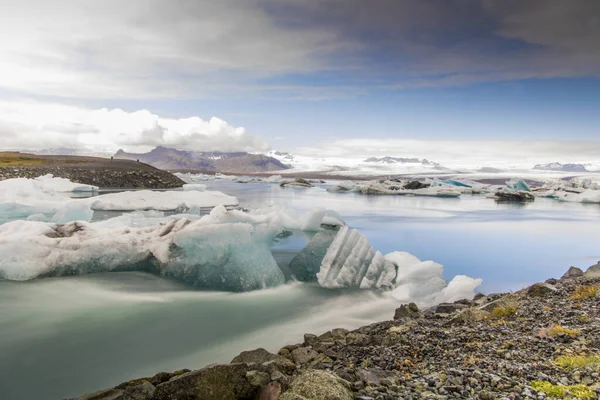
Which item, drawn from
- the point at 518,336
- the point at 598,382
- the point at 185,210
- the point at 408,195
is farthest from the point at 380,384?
the point at 408,195

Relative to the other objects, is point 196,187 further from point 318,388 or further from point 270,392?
point 318,388

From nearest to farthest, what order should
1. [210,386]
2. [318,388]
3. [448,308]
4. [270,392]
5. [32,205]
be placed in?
[318,388] → [270,392] → [210,386] → [448,308] → [32,205]

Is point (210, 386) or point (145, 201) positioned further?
point (145, 201)

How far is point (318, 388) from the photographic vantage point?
3.06m

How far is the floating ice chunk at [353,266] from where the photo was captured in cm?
833

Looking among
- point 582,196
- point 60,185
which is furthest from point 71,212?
point 582,196

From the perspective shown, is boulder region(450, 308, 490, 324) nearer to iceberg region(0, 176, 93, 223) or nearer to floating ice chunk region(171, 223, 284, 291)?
floating ice chunk region(171, 223, 284, 291)

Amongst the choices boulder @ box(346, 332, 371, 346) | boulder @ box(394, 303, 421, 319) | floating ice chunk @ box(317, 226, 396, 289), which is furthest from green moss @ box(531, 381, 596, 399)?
floating ice chunk @ box(317, 226, 396, 289)

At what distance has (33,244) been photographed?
781cm

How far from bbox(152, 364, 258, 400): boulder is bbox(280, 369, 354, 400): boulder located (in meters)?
0.59

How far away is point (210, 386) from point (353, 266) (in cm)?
542

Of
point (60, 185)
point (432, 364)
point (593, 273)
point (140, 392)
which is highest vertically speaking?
point (593, 273)

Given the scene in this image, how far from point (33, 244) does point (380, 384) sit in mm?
7774

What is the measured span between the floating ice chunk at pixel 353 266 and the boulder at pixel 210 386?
4777mm
